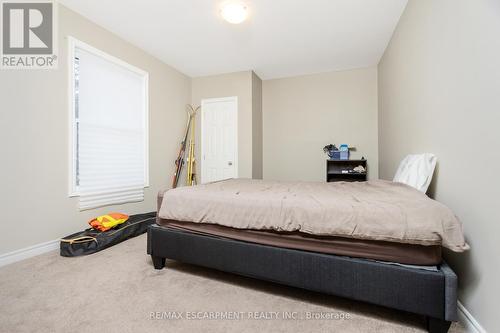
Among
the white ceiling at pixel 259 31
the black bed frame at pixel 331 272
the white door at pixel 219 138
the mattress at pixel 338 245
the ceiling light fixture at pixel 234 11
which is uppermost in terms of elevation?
the white ceiling at pixel 259 31

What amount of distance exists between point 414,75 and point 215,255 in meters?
2.34

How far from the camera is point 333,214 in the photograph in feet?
4.19

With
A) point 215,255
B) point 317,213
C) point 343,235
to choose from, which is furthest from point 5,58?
point 343,235

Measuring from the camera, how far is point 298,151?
14.0ft

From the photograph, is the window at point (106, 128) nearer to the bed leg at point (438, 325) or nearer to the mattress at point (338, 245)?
the mattress at point (338, 245)

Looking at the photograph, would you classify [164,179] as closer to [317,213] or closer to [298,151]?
[298,151]

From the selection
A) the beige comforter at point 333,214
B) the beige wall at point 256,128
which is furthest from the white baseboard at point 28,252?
the beige wall at point 256,128

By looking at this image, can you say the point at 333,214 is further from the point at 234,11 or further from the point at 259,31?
the point at 259,31

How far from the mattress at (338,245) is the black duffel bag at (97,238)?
4.06ft

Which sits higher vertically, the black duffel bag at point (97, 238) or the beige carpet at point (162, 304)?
the black duffel bag at point (97, 238)

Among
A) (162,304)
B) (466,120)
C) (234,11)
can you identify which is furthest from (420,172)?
(234,11)

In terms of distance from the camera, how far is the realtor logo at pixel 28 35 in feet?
6.55

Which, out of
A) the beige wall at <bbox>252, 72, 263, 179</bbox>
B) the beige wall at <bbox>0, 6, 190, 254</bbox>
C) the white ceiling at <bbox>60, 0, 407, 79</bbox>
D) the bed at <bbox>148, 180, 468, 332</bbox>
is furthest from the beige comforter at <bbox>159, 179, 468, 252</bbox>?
the beige wall at <bbox>252, 72, 263, 179</bbox>

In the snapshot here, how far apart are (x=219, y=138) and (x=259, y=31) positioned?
197 centimetres
